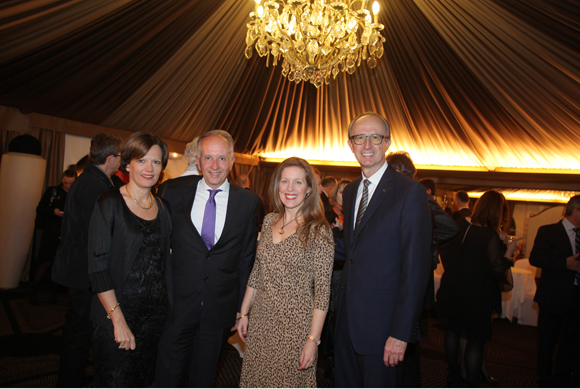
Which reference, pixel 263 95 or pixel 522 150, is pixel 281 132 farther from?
pixel 522 150

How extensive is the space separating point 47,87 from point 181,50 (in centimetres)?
210

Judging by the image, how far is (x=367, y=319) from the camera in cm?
181

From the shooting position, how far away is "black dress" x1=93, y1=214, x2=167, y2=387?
1756mm

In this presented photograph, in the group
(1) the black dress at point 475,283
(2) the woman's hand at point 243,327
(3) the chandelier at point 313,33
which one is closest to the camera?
(2) the woman's hand at point 243,327

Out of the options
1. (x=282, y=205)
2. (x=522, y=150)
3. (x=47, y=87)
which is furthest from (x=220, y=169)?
(x=522, y=150)

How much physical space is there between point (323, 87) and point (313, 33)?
315cm

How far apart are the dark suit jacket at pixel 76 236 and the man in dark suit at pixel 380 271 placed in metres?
1.79

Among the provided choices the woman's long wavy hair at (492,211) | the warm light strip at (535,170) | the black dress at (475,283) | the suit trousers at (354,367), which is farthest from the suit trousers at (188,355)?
the warm light strip at (535,170)

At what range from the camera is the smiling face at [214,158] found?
2.18 metres

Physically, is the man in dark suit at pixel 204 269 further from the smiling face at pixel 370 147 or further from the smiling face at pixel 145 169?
the smiling face at pixel 370 147

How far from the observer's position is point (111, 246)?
69.9 inches

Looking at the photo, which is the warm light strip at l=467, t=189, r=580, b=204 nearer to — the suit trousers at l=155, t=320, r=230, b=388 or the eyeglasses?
the eyeglasses

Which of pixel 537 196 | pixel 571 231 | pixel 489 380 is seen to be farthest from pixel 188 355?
pixel 537 196

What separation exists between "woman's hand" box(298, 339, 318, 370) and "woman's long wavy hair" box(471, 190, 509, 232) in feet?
6.77
